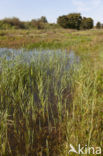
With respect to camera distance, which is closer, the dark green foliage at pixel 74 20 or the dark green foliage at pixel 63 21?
the dark green foliage at pixel 63 21

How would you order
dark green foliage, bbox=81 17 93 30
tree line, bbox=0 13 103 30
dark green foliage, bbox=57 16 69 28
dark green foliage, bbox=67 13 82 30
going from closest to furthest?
tree line, bbox=0 13 103 30
dark green foliage, bbox=57 16 69 28
dark green foliage, bbox=67 13 82 30
dark green foliage, bbox=81 17 93 30

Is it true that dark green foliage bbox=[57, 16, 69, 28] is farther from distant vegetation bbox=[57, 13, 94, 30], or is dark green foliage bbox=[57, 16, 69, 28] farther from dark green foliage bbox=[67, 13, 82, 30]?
dark green foliage bbox=[67, 13, 82, 30]

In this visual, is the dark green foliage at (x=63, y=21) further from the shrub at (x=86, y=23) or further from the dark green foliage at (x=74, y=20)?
the shrub at (x=86, y=23)

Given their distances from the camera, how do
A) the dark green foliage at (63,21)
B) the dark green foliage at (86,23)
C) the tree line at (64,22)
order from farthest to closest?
the dark green foliage at (86,23)
the dark green foliage at (63,21)
the tree line at (64,22)

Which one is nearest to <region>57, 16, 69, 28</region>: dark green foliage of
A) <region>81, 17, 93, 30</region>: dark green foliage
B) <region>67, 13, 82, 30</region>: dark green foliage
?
<region>67, 13, 82, 30</region>: dark green foliage

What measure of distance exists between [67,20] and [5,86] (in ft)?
Answer: 122

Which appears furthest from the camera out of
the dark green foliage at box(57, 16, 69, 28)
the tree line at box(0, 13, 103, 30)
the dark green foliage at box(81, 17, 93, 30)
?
the dark green foliage at box(81, 17, 93, 30)

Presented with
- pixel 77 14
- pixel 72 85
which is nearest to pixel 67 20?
pixel 77 14

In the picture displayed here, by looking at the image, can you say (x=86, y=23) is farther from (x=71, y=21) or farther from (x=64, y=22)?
(x=64, y=22)

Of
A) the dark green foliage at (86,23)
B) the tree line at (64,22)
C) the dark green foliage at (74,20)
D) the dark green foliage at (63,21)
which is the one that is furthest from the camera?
the dark green foliage at (86,23)

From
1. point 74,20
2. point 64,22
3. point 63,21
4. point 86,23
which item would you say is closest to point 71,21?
point 74,20

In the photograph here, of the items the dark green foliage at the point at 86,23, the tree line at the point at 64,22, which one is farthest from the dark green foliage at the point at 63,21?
the dark green foliage at the point at 86,23

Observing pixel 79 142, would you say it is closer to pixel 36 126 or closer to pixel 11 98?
pixel 36 126

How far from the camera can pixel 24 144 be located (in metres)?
1.98
